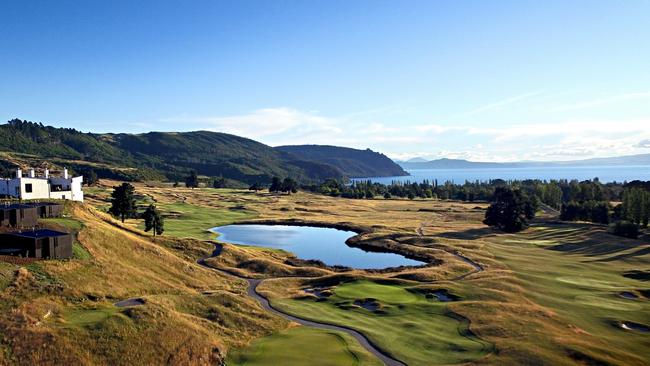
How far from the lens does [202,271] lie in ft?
206

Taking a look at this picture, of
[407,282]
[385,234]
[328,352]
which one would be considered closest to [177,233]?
[385,234]

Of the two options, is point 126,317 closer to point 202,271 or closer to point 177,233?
point 202,271

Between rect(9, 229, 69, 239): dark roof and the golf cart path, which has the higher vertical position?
rect(9, 229, 69, 239): dark roof

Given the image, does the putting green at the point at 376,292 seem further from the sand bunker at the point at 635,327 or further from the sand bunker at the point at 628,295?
the sand bunker at the point at 628,295

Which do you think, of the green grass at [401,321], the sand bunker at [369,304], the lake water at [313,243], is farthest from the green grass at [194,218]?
the sand bunker at [369,304]

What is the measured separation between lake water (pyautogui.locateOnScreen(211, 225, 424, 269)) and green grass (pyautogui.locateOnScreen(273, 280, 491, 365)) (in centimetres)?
2660

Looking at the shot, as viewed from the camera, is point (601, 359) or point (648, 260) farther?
point (648, 260)

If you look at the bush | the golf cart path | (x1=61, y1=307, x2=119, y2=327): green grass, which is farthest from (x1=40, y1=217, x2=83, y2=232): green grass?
the bush

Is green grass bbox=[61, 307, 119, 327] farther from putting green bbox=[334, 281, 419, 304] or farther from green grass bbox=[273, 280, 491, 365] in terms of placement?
putting green bbox=[334, 281, 419, 304]

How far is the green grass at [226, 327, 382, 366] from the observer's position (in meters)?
36.3

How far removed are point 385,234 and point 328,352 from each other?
3104 inches

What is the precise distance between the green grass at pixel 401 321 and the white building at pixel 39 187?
→ 56.8 metres

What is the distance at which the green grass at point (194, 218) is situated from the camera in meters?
106

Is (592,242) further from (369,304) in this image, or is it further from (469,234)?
(369,304)
